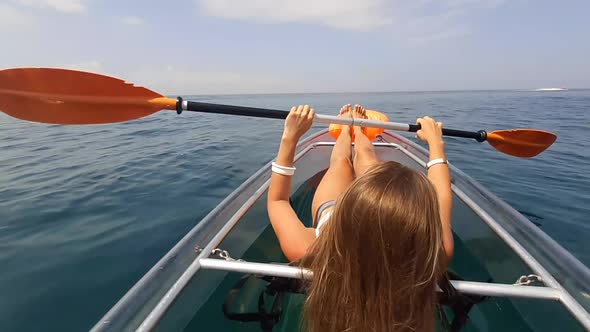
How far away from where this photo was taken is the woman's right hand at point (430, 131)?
2151 mm

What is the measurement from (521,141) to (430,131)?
193 cm

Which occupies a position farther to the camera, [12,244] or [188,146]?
[188,146]

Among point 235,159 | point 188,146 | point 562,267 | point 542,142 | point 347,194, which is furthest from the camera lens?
point 188,146

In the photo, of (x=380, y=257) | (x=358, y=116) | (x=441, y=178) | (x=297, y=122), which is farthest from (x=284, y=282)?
(x=358, y=116)

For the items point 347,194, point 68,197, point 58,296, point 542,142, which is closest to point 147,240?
point 58,296

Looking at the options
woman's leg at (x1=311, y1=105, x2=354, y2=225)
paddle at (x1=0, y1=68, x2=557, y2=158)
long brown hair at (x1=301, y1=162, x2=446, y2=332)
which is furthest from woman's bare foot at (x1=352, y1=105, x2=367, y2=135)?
long brown hair at (x1=301, y1=162, x2=446, y2=332)

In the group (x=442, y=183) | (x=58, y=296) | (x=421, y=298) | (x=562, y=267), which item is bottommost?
(x=58, y=296)

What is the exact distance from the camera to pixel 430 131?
2.23 meters

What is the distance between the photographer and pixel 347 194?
1.00 m

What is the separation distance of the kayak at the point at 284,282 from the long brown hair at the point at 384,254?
309 millimetres

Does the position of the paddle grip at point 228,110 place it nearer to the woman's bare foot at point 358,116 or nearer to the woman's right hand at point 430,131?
the woman's right hand at point 430,131

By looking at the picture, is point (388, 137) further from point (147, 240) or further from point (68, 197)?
point (68, 197)

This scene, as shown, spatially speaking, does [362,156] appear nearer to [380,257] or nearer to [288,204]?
[288,204]

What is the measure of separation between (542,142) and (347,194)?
3.63m
